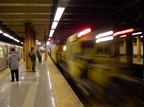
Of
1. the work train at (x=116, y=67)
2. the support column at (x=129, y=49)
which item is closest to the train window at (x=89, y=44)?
the work train at (x=116, y=67)

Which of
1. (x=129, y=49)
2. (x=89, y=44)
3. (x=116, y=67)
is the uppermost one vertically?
Result: (x=89, y=44)

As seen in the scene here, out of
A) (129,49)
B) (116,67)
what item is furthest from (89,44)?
(129,49)

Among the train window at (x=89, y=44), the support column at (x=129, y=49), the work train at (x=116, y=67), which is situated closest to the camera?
the work train at (x=116, y=67)

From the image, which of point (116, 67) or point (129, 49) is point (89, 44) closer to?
point (116, 67)

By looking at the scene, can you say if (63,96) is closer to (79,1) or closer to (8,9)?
(79,1)

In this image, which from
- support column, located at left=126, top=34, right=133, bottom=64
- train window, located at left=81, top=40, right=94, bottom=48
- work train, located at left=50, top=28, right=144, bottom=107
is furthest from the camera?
train window, located at left=81, top=40, right=94, bottom=48

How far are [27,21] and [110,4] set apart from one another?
5.94m

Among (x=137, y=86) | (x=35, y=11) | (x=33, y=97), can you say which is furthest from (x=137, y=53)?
(x=35, y=11)

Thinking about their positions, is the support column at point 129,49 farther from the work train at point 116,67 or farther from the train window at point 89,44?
the train window at point 89,44

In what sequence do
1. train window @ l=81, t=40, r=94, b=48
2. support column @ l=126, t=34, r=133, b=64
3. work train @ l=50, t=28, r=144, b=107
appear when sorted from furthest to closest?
1. train window @ l=81, t=40, r=94, b=48
2. support column @ l=126, t=34, r=133, b=64
3. work train @ l=50, t=28, r=144, b=107

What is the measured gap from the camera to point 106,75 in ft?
13.0

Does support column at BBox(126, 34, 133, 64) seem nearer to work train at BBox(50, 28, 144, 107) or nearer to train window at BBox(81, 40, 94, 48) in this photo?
work train at BBox(50, 28, 144, 107)

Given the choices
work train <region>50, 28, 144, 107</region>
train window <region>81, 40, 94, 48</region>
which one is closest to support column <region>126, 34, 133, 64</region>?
work train <region>50, 28, 144, 107</region>

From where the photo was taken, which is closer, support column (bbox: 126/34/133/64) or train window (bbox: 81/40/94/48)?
support column (bbox: 126/34/133/64)
